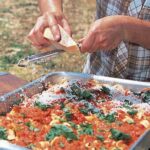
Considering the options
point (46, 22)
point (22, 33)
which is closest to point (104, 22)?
point (46, 22)

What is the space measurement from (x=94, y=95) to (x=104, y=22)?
41 centimetres

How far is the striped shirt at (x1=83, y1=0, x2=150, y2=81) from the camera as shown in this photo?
3.12 meters

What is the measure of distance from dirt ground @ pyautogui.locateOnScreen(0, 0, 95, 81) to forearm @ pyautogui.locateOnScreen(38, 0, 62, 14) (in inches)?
101

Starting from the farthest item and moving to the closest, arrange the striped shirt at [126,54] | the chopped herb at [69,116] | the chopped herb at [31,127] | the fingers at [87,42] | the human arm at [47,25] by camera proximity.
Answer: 1. the striped shirt at [126,54]
2. the human arm at [47,25]
3. the fingers at [87,42]
4. the chopped herb at [69,116]
5. the chopped herb at [31,127]

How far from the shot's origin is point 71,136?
7.75ft

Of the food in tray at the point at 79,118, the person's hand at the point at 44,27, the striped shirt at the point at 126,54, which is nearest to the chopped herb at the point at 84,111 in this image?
the food in tray at the point at 79,118

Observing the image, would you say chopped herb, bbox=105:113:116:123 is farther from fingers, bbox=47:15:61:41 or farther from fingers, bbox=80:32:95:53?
fingers, bbox=47:15:61:41

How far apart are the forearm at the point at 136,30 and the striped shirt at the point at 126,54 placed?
4.9 inches

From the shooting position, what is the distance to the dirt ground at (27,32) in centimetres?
695

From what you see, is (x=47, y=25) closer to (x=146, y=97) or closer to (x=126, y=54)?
(x=126, y=54)

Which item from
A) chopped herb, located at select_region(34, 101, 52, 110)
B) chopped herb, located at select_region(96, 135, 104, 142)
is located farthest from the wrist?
chopped herb, located at select_region(96, 135, 104, 142)

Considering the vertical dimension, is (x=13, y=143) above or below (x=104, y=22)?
below

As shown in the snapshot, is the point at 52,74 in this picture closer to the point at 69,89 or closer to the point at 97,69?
the point at 69,89

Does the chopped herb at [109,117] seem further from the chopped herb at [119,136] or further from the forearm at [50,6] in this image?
the forearm at [50,6]
